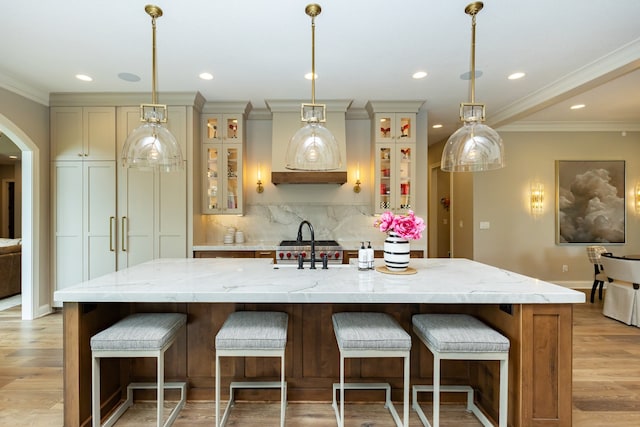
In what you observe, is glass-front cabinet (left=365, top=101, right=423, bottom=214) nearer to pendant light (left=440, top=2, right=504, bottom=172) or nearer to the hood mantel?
the hood mantel

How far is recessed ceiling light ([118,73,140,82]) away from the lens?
3.41m

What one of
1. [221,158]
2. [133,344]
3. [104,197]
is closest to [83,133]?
[104,197]

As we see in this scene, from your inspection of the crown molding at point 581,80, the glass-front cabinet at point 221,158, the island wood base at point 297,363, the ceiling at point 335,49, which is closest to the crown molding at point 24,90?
the ceiling at point 335,49

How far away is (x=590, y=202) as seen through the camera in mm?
5262

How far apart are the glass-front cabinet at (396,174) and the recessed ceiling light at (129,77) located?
302 centimetres

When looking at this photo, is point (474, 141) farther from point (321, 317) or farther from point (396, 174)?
point (396, 174)

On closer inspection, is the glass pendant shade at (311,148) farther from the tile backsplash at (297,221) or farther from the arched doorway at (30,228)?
the arched doorway at (30,228)

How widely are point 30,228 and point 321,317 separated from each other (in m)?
3.98

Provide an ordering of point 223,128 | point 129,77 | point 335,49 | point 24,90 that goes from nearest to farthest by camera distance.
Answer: point 335,49 < point 129,77 < point 24,90 < point 223,128

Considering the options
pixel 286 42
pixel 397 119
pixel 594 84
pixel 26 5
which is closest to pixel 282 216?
pixel 397 119

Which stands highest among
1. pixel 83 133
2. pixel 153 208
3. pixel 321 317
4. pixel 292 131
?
pixel 292 131

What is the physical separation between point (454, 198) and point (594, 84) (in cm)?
318

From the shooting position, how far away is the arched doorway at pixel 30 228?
384 centimetres

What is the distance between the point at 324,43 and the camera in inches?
109
